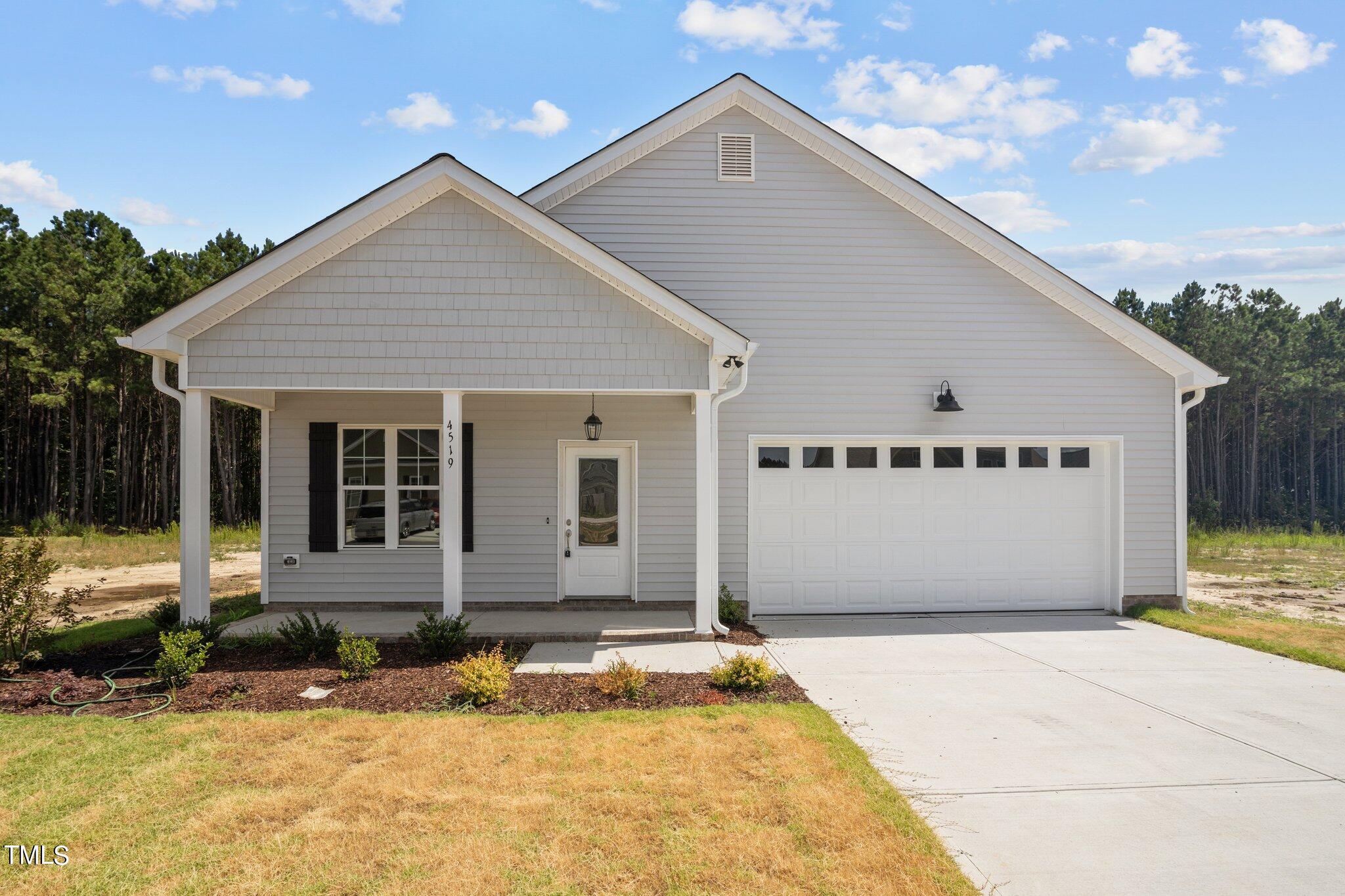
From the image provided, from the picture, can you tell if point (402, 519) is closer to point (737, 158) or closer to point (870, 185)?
point (737, 158)

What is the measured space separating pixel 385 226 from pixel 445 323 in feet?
3.79

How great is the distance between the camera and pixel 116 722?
5613mm

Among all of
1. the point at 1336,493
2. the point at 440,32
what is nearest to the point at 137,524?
the point at 440,32

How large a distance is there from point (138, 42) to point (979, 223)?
11.3 meters

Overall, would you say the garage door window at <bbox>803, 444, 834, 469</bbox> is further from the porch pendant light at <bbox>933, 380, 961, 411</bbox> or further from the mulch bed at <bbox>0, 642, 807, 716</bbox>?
the mulch bed at <bbox>0, 642, 807, 716</bbox>

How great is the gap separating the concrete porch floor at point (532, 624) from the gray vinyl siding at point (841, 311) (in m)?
1.56

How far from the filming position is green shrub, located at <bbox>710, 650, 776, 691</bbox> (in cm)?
645

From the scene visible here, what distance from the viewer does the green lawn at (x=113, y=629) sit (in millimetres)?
7977

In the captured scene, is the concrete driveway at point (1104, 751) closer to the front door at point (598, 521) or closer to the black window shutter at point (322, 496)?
the front door at point (598, 521)

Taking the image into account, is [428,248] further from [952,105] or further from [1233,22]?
[1233,22]

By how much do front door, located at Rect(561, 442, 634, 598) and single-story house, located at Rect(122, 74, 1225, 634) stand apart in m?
0.03

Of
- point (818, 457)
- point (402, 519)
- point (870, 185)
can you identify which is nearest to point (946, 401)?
point (818, 457)

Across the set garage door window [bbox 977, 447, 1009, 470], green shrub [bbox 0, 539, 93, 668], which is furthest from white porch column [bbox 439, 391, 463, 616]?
garage door window [bbox 977, 447, 1009, 470]

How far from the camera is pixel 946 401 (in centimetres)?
995
